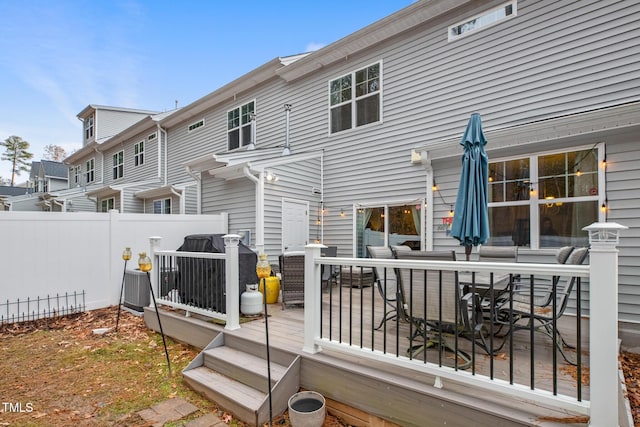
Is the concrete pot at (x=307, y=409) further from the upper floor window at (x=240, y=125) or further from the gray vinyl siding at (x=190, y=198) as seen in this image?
the gray vinyl siding at (x=190, y=198)

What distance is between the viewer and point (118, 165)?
16391mm

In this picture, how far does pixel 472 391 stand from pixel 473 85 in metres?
5.57

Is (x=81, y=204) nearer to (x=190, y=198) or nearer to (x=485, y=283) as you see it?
(x=190, y=198)

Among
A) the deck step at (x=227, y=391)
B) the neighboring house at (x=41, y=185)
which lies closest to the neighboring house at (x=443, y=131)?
the deck step at (x=227, y=391)

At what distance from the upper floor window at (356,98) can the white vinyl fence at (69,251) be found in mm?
5028

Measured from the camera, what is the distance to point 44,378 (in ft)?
12.8

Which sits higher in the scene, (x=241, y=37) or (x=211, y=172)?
(x=241, y=37)

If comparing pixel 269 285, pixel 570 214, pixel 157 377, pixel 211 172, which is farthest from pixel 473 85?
pixel 157 377

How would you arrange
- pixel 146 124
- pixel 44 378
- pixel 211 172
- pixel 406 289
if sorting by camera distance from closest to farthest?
1. pixel 406 289
2. pixel 44 378
3. pixel 211 172
4. pixel 146 124

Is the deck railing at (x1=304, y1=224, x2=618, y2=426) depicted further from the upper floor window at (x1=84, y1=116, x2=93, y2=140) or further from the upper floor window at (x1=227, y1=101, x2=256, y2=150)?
the upper floor window at (x1=84, y1=116, x2=93, y2=140)

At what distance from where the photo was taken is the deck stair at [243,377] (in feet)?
10.1

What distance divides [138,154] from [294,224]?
1078 centimetres

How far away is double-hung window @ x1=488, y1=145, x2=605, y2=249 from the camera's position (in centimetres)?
489

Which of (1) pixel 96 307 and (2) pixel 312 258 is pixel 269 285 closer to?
(2) pixel 312 258
